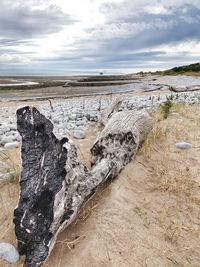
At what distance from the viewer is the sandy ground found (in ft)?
12.3

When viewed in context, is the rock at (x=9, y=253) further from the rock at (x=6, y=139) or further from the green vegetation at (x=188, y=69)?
the green vegetation at (x=188, y=69)

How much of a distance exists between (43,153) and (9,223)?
818mm

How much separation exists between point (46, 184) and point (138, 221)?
3.73 ft

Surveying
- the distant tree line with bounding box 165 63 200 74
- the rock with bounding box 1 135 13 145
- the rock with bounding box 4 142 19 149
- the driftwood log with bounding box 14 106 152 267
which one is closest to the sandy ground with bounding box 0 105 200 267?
the driftwood log with bounding box 14 106 152 267

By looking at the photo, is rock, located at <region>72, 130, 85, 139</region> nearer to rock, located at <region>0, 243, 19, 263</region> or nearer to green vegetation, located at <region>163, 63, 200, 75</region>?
rock, located at <region>0, 243, 19, 263</region>

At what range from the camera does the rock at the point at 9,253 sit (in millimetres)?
3678


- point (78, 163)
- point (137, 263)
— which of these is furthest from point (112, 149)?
point (137, 263)

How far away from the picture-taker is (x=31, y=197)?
3740 mm

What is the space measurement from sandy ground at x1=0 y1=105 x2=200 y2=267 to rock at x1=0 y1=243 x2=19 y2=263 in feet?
0.21

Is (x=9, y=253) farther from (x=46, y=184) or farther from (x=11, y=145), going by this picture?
(x=11, y=145)

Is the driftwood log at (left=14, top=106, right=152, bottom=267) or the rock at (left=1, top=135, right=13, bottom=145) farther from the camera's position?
the rock at (left=1, top=135, right=13, bottom=145)

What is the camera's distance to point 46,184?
3773 mm

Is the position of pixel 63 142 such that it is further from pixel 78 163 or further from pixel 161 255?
pixel 161 255

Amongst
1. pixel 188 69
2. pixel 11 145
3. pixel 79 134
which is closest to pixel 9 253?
pixel 11 145
